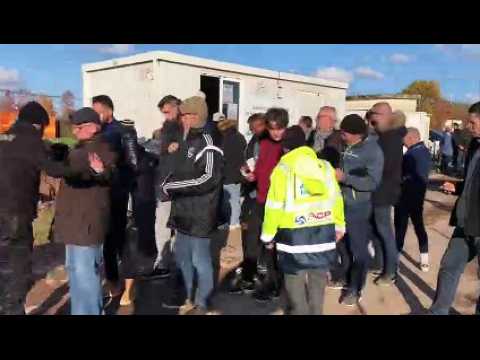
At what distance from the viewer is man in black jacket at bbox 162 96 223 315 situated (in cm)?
375

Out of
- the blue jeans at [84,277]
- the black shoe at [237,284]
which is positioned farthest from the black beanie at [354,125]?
the blue jeans at [84,277]

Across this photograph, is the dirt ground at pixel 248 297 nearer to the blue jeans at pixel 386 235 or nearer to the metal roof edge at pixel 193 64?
the blue jeans at pixel 386 235

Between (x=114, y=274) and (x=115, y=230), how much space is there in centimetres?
48

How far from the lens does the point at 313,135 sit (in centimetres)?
563

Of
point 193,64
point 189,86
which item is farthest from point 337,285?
point 193,64

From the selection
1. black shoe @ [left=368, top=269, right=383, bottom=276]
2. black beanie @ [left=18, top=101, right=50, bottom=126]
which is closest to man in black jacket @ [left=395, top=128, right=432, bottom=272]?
black shoe @ [left=368, top=269, right=383, bottom=276]

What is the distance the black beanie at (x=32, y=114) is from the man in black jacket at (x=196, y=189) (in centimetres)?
118

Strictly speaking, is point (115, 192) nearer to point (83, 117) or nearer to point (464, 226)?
point (83, 117)

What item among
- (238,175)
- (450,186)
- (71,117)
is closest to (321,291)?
(450,186)

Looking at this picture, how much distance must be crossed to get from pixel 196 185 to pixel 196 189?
36mm

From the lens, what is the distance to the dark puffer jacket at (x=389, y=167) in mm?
4879

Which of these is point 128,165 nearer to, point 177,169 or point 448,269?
point 177,169

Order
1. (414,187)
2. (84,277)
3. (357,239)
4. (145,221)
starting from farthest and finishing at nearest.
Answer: (414,187)
(145,221)
(357,239)
(84,277)

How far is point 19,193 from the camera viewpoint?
359 centimetres
